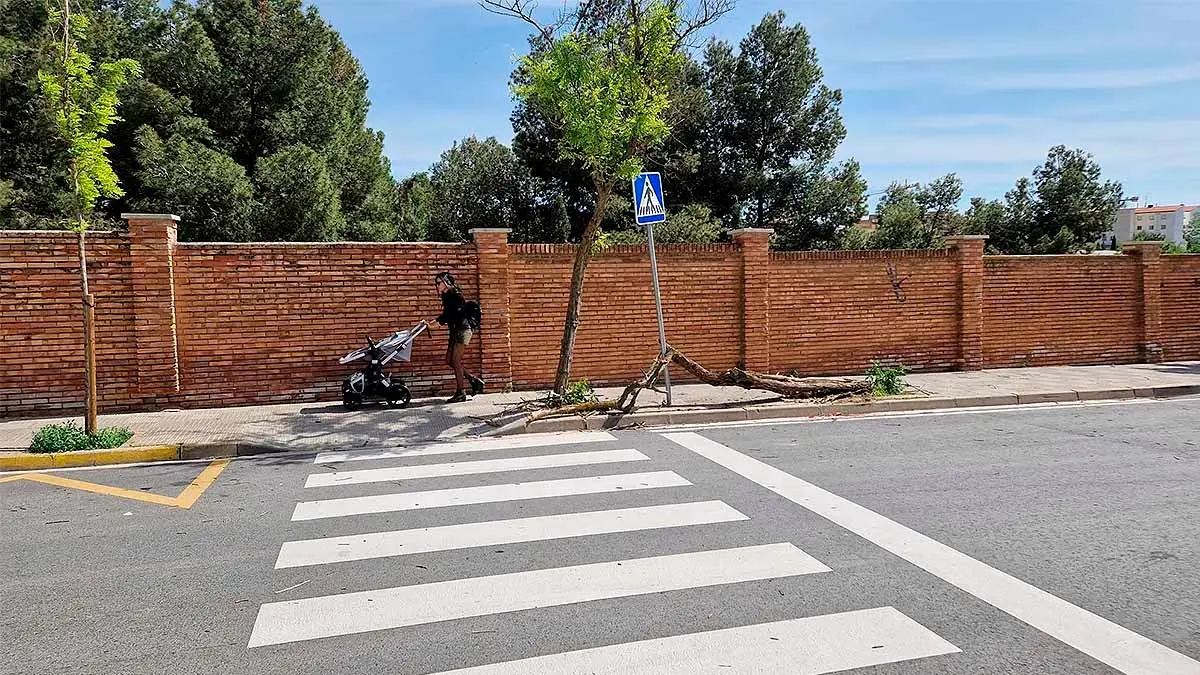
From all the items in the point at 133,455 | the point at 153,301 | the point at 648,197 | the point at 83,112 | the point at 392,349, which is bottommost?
the point at 133,455

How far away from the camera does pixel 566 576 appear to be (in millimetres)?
4715

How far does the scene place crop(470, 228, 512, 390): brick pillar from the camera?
11805mm

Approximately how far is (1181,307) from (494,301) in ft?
46.4

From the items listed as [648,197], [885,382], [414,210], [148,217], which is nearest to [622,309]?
[648,197]

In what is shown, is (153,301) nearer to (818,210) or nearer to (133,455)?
(133,455)

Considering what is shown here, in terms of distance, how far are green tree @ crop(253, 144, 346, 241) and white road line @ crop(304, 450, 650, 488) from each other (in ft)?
48.8

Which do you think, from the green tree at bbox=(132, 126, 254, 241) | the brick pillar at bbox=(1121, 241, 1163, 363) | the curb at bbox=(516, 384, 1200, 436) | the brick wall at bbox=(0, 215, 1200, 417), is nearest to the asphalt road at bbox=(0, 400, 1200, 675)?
the curb at bbox=(516, 384, 1200, 436)

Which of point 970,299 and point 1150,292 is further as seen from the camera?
point 1150,292

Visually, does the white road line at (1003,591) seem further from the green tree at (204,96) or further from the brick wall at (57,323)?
the green tree at (204,96)

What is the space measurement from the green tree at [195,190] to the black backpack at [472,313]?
40.3 feet

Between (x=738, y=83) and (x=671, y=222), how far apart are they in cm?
846

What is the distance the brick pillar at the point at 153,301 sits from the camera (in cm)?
1042

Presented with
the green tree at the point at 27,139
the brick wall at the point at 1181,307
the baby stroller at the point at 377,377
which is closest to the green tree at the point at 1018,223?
the brick wall at the point at 1181,307

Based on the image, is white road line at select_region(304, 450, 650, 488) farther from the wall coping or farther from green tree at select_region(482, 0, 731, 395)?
the wall coping
